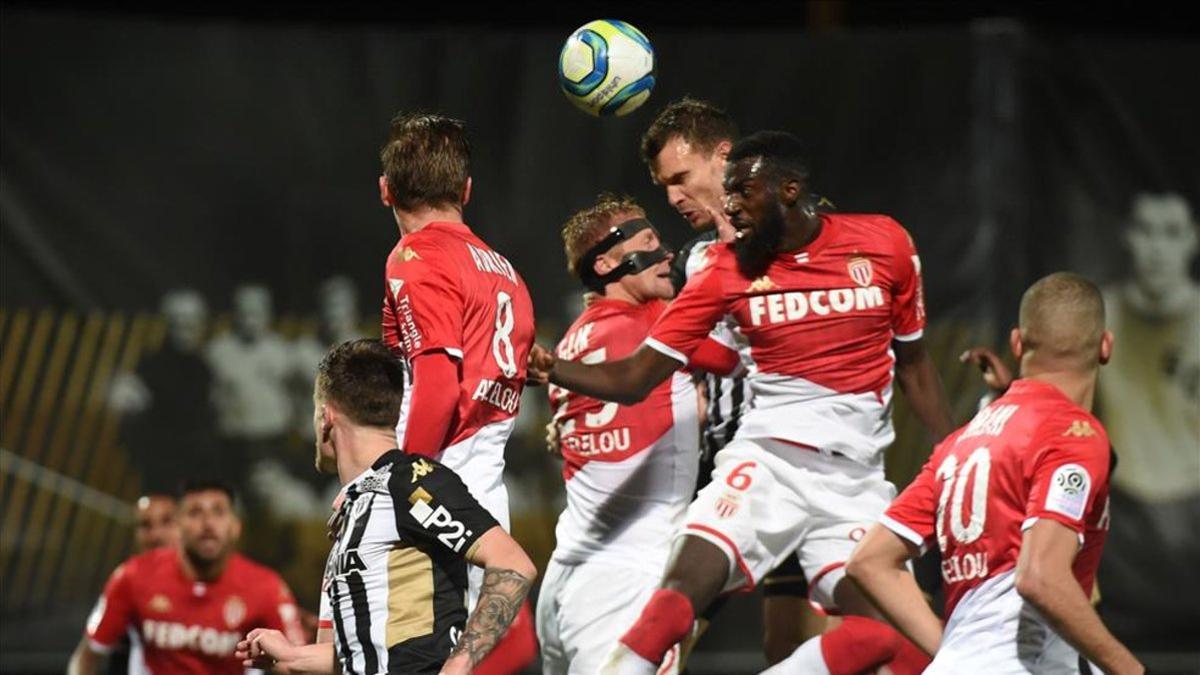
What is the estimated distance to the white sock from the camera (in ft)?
16.9

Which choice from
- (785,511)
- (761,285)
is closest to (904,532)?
(785,511)

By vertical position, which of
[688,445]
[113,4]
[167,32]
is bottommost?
[688,445]

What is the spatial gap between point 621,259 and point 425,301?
4.36 feet

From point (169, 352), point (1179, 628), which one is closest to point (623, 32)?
point (169, 352)

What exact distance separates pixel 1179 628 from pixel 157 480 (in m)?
5.48

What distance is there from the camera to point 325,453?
413cm

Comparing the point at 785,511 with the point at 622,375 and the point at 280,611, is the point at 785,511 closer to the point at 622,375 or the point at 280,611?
the point at 622,375

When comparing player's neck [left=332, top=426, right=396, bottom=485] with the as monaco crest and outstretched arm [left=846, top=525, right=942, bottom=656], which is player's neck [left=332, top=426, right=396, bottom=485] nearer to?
outstretched arm [left=846, top=525, right=942, bottom=656]

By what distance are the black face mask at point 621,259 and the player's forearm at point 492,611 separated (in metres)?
2.23

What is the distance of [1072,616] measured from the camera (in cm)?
385

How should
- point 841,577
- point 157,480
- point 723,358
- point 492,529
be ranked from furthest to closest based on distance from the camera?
point 157,480, point 723,358, point 841,577, point 492,529

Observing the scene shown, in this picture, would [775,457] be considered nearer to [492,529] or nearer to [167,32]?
[492,529]

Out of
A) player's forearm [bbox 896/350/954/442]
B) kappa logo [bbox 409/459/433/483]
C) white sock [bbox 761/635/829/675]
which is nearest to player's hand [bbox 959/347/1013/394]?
player's forearm [bbox 896/350/954/442]

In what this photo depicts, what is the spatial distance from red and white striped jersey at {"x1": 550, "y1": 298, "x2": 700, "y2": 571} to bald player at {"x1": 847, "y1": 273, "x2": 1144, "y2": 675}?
1.43 meters
